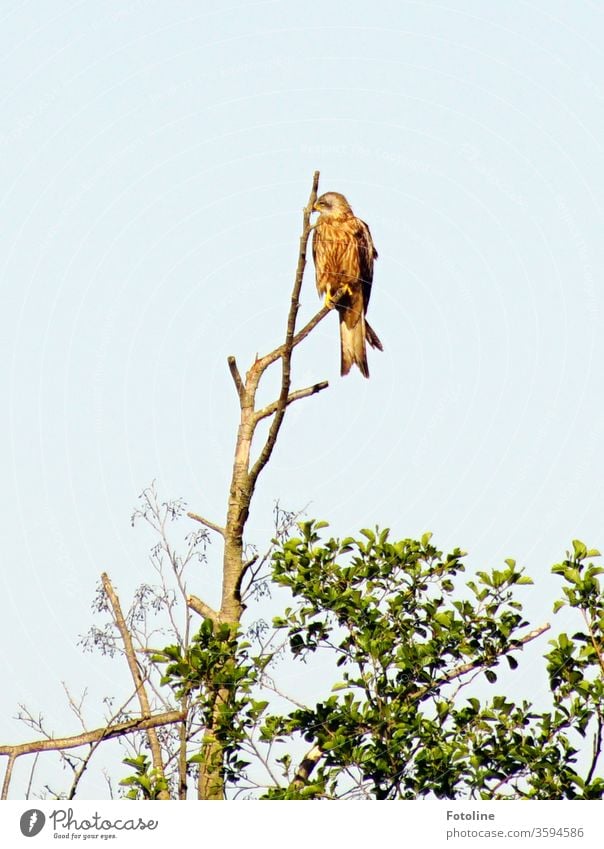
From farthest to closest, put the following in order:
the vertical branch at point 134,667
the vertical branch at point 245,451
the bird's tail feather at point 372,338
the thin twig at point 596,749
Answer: the bird's tail feather at point 372,338 → the vertical branch at point 134,667 → the vertical branch at point 245,451 → the thin twig at point 596,749

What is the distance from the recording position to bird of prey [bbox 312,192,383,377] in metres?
11.6

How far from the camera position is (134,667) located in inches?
340

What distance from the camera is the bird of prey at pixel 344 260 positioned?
11.6 meters

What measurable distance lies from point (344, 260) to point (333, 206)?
71 centimetres

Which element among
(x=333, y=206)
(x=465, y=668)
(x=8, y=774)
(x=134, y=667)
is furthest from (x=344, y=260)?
(x=8, y=774)

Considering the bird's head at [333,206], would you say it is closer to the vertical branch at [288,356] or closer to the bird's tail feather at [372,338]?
the bird's tail feather at [372,338]

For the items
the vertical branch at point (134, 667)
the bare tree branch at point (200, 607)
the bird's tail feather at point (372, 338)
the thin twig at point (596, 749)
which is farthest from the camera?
the bird's tail feather at point (372, 338)

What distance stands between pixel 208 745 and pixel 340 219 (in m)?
6.79

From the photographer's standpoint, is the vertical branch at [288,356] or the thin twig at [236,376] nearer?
the vertical branch at [288,356]

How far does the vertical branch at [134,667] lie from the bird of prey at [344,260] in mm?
3838

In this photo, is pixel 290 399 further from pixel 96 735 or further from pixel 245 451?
pixel 96 735

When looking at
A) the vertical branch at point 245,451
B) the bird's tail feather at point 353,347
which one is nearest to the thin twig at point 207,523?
the vertical branch at point 245,451
